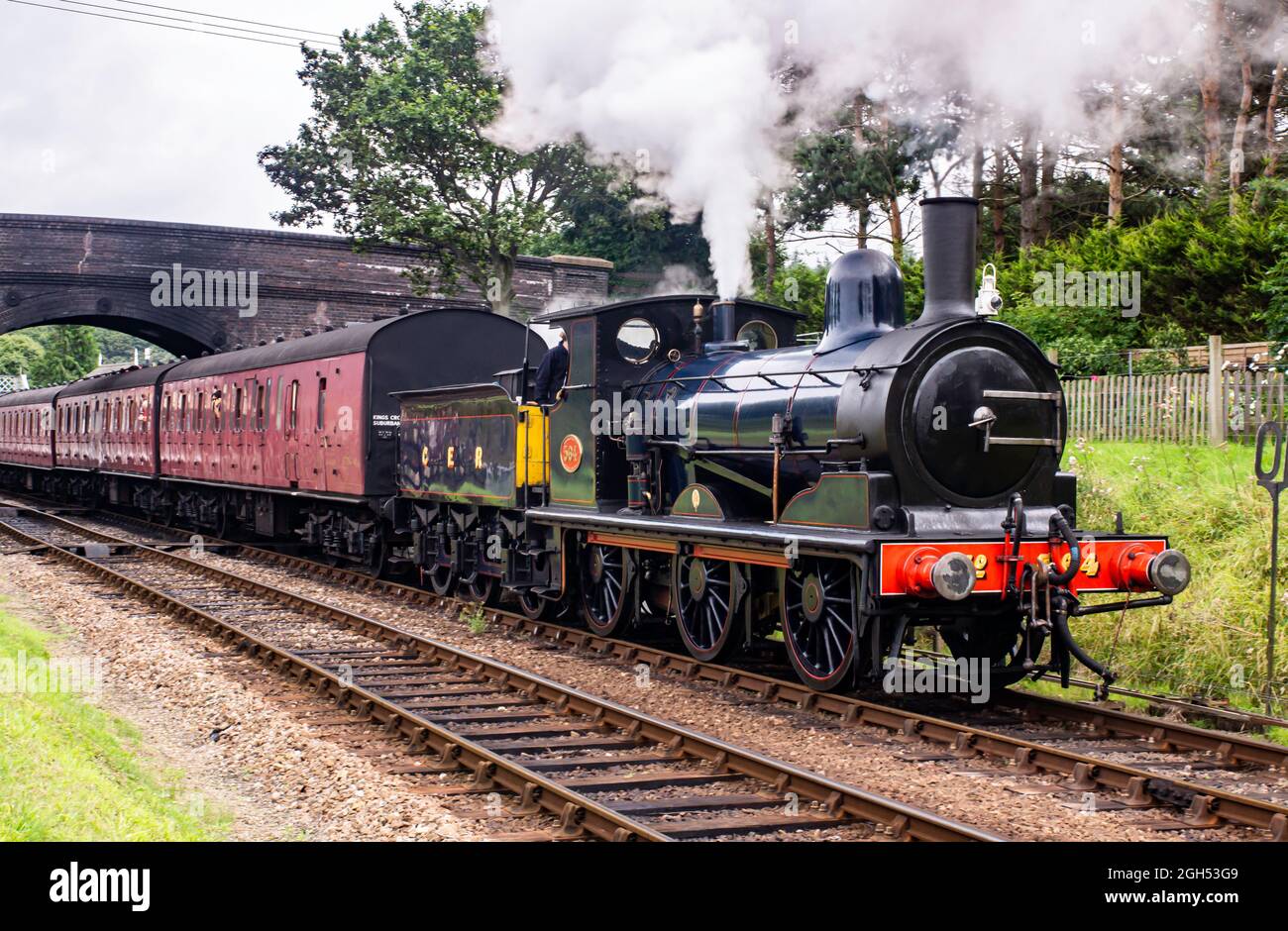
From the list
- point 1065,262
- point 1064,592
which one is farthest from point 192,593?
point 1065,262

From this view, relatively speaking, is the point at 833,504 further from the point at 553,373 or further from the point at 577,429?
the point at 553,373

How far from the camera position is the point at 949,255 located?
26.3ft

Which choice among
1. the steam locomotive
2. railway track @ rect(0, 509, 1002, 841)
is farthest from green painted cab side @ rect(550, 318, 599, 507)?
railway track @ rect(0, 509, 1002, 841)

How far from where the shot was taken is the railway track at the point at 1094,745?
5.96 meters

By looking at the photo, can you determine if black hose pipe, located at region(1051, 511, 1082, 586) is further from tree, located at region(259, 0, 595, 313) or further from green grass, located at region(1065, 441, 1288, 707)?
tree, located at region(259, 0, 595, 313)

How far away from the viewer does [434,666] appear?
9867mm

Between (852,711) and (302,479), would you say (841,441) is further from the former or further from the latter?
(302,479)

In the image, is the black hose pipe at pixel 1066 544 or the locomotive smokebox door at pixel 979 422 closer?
the black hose pipe at pixel 1066 544

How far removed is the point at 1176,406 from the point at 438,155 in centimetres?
1725

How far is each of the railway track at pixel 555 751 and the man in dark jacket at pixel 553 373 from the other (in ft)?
8.18

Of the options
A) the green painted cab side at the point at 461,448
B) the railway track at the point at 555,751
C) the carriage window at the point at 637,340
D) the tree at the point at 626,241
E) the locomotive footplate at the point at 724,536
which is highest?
the tree at the point at 626,241

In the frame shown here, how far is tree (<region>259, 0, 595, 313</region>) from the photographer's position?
25.8 m

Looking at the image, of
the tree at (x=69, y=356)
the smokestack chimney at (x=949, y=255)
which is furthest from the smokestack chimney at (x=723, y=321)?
the tree at (x=69, y=356)

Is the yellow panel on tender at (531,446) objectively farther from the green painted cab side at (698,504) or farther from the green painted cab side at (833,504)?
the green painted cab side at (833,504)
